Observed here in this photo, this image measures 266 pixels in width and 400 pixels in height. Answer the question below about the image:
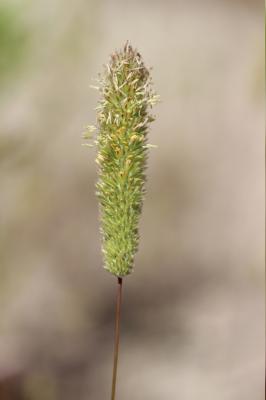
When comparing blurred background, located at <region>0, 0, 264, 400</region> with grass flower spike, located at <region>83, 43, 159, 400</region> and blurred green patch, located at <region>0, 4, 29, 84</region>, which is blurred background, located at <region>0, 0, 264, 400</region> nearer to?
blurred green patch, located at <region>0, 4, 29, 84</region>

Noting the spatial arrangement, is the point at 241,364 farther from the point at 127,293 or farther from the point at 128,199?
the point at 128,199

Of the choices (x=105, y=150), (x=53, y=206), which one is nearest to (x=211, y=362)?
(x=53, y=206)

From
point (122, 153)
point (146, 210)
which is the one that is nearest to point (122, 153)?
point (122, 153)

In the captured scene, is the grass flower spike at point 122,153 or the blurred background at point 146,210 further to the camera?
the blurred background at point 146,210

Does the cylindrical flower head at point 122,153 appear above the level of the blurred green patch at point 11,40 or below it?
below

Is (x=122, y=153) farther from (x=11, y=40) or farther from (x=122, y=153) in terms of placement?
(x=11, y=40)

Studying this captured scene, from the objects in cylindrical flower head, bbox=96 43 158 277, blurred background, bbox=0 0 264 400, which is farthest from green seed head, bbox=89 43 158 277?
blurred background, bbox=0 0 264 400

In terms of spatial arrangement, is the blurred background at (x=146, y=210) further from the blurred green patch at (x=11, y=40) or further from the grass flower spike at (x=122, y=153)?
the grass flower spike at (x=122, y=153)

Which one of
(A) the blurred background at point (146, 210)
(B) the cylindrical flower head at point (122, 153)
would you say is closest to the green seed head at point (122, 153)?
(B) the cylindrical flower head at point (122, 153)
